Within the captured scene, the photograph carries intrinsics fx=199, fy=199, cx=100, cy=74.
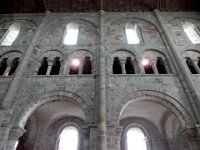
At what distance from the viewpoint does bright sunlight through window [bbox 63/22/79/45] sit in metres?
12.0

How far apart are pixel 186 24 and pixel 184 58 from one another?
4.00 m

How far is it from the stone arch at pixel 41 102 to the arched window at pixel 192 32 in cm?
785

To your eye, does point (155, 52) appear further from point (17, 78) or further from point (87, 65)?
point (17, 78)

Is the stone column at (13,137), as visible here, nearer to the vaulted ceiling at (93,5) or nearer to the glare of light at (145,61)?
the glare of light at (145,61)

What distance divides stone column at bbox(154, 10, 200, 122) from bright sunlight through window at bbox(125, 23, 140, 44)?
1624mm

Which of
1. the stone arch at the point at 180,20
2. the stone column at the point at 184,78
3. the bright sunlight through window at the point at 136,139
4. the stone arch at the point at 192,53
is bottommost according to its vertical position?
the bright sunlight through window at the point at 136,139

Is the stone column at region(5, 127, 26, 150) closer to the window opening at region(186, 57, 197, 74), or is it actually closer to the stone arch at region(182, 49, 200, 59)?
the window opening at region(186, 57, 197, 74)

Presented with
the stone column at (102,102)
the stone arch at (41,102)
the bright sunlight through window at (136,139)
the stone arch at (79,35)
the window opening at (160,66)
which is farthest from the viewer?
the stone arch at (79,35)

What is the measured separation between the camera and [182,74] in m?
9.23

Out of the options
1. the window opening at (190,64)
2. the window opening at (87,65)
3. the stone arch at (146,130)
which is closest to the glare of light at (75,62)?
the window opening at (87,65)

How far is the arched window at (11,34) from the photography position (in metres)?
12.1

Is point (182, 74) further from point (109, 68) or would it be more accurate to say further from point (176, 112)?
point (109, 68)

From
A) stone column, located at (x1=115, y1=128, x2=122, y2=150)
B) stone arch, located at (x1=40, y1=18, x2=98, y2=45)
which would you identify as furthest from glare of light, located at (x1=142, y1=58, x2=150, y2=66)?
stone column, located at (x1=115, y1=128, x2=122, y2=150)

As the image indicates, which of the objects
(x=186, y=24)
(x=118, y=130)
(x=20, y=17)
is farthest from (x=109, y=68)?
(x=20, y=17)
